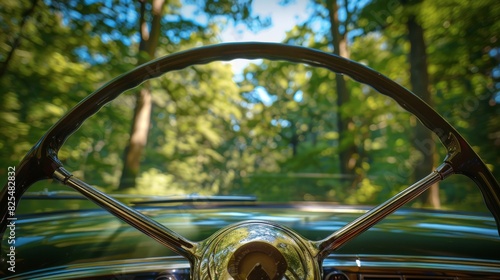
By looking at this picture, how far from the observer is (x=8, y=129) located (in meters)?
3.45

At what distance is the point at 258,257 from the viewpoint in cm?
63

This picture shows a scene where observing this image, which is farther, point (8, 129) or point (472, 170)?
point (8, 129)

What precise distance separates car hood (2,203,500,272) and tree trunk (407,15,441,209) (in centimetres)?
279

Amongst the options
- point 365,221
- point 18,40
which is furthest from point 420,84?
point 18,40

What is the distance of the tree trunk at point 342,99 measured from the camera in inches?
200

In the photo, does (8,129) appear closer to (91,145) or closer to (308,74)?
(91,145)

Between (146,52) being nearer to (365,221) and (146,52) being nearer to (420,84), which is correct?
(420,84)

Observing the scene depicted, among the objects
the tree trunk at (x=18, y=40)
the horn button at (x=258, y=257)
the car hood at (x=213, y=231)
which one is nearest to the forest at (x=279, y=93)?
the tree trunk at (x=18, y=40)

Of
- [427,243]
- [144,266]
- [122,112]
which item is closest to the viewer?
[144,266]

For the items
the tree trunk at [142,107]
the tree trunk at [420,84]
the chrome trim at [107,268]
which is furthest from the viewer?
the tree trunk at [142,107]

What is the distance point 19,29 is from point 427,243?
13.9ft

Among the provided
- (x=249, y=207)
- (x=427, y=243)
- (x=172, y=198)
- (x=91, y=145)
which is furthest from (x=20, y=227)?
(x=91, y=145)

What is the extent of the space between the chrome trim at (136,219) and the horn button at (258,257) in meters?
0.04

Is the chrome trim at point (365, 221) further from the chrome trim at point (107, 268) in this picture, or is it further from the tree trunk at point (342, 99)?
the tree trunk at point (342, 99)
